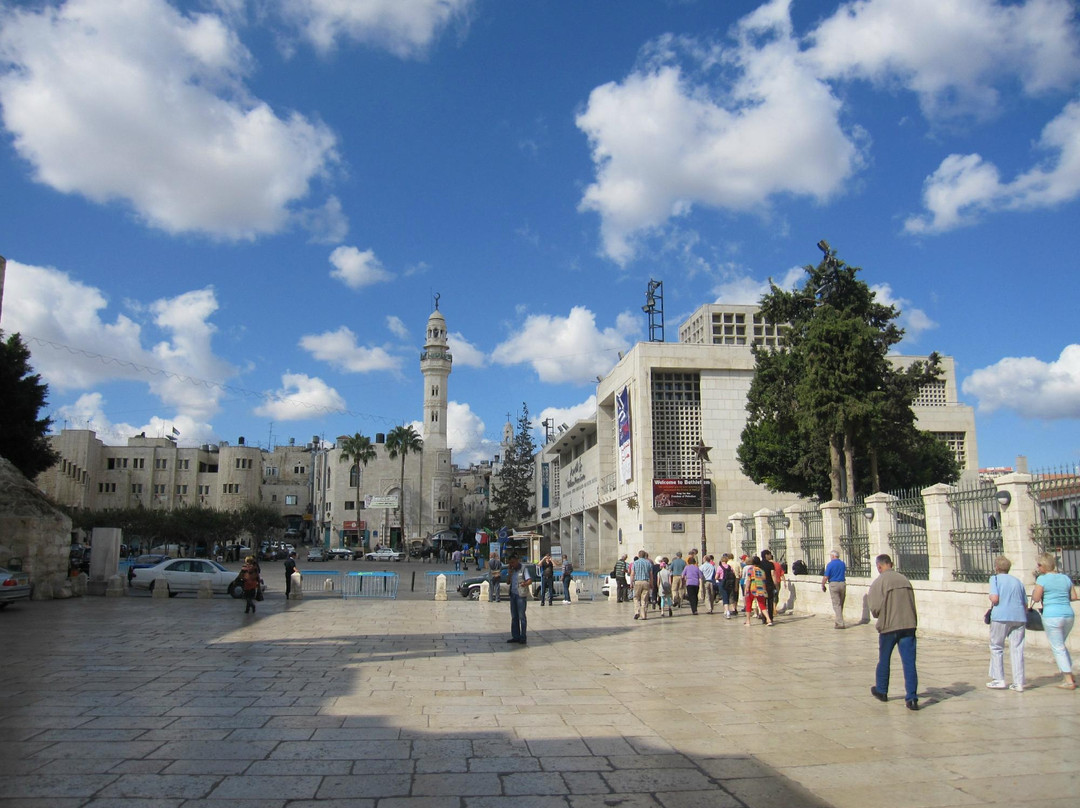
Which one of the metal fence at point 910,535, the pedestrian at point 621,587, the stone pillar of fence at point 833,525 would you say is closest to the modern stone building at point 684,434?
the pedestrian at point 621,587

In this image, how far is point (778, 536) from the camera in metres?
20.7

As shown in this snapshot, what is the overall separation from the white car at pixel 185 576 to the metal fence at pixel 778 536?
1557 cm

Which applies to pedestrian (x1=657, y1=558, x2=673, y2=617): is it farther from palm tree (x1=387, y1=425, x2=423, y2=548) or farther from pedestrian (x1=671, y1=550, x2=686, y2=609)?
palm tree (x1=387, y1=425, x2=423, y2=548)

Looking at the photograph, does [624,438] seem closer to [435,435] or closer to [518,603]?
[518,603]

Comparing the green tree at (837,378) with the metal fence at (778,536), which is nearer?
the metal fence at (778,536)

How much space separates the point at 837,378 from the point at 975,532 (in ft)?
34.4

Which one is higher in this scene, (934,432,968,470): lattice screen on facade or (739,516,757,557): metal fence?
(934,432,968,470): lattice screen on facade

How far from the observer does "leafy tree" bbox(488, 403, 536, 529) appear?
7238cm

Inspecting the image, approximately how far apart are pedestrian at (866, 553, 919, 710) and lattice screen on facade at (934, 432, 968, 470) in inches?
1722

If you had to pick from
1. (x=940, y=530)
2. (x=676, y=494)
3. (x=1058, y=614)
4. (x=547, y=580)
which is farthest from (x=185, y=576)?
(x=1058, y=614)

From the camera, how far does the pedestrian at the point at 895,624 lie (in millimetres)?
7367

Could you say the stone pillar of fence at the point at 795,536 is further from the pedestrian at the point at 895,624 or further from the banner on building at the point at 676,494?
the banner on building at the point at 676,494

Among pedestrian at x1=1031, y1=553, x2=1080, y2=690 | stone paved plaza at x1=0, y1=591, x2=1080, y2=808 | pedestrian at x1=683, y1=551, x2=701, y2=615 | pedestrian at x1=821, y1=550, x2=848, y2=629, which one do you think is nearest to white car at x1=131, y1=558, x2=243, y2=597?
stone paved plaza at x1=0, y1=591, x2=1080, y2=808

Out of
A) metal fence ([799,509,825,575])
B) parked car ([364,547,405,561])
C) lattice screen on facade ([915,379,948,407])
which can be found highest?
lattice screen on facade ([915,379,948,407])
